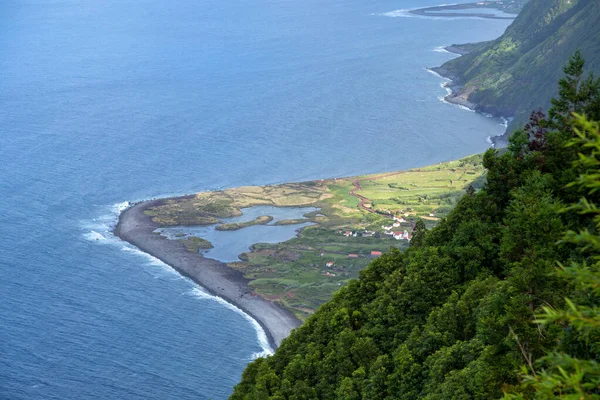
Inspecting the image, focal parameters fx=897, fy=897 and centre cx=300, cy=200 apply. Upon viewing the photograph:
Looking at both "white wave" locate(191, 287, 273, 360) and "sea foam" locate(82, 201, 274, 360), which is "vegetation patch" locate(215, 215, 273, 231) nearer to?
"sea foam" locate(82, 201, 274, 360)

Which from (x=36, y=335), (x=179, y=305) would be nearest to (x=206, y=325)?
(x=179, y=305)

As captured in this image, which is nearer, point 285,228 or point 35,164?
point 285,228

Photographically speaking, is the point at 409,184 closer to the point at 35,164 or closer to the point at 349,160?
the point at 349,160

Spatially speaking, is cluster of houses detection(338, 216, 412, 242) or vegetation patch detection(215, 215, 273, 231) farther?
vegetation patch detection(215, 215, 273, 231)

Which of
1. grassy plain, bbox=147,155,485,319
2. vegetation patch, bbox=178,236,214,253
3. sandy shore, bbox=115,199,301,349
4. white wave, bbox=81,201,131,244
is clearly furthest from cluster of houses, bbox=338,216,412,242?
white wave, bbox=81,201,131,244

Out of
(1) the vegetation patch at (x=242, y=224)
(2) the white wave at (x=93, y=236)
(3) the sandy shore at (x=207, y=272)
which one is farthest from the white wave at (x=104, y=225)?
(1) the vegetation patch at (x=242, y=224)

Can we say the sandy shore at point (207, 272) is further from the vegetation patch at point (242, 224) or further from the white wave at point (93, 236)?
the vegetation patch at point (242, 224)
